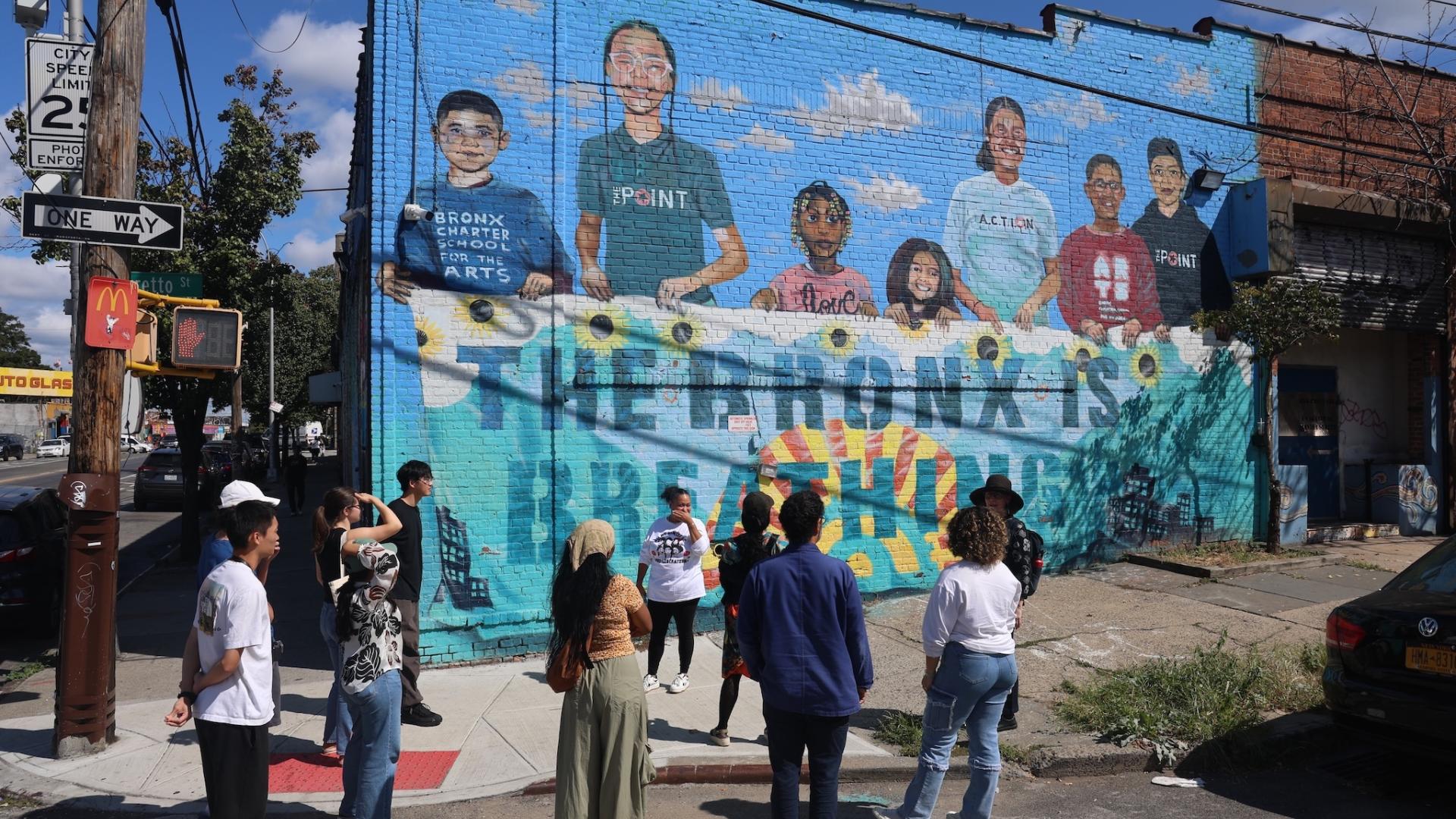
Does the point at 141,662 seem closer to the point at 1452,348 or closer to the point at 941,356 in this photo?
the point at 941,356

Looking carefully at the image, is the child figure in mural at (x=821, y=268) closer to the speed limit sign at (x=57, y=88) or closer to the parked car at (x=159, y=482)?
the speed limit sign at (x=57, y=88)

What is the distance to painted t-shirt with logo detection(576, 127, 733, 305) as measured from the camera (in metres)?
9.18

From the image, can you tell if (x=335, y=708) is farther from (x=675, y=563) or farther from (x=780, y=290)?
(x=780, y=290)

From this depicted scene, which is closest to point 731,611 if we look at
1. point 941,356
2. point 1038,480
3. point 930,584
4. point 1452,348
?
point 930,584

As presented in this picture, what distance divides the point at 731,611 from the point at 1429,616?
3.87 m

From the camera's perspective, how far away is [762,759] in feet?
19.6

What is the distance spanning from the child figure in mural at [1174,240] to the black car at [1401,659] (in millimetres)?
6650

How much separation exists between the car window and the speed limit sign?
919 cm

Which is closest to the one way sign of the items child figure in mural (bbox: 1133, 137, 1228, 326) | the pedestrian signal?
the pedestrian signal

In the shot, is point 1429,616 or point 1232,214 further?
point 1232,214

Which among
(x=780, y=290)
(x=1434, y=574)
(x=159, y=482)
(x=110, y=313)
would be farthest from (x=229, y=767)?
(x=159, y=482)

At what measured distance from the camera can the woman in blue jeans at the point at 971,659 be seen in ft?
15.3

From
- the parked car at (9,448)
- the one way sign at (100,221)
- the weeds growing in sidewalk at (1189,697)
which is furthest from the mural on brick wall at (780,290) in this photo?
the parked car at (9,448)

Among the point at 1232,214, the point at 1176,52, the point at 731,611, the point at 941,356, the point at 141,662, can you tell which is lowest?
the point at 141,662
